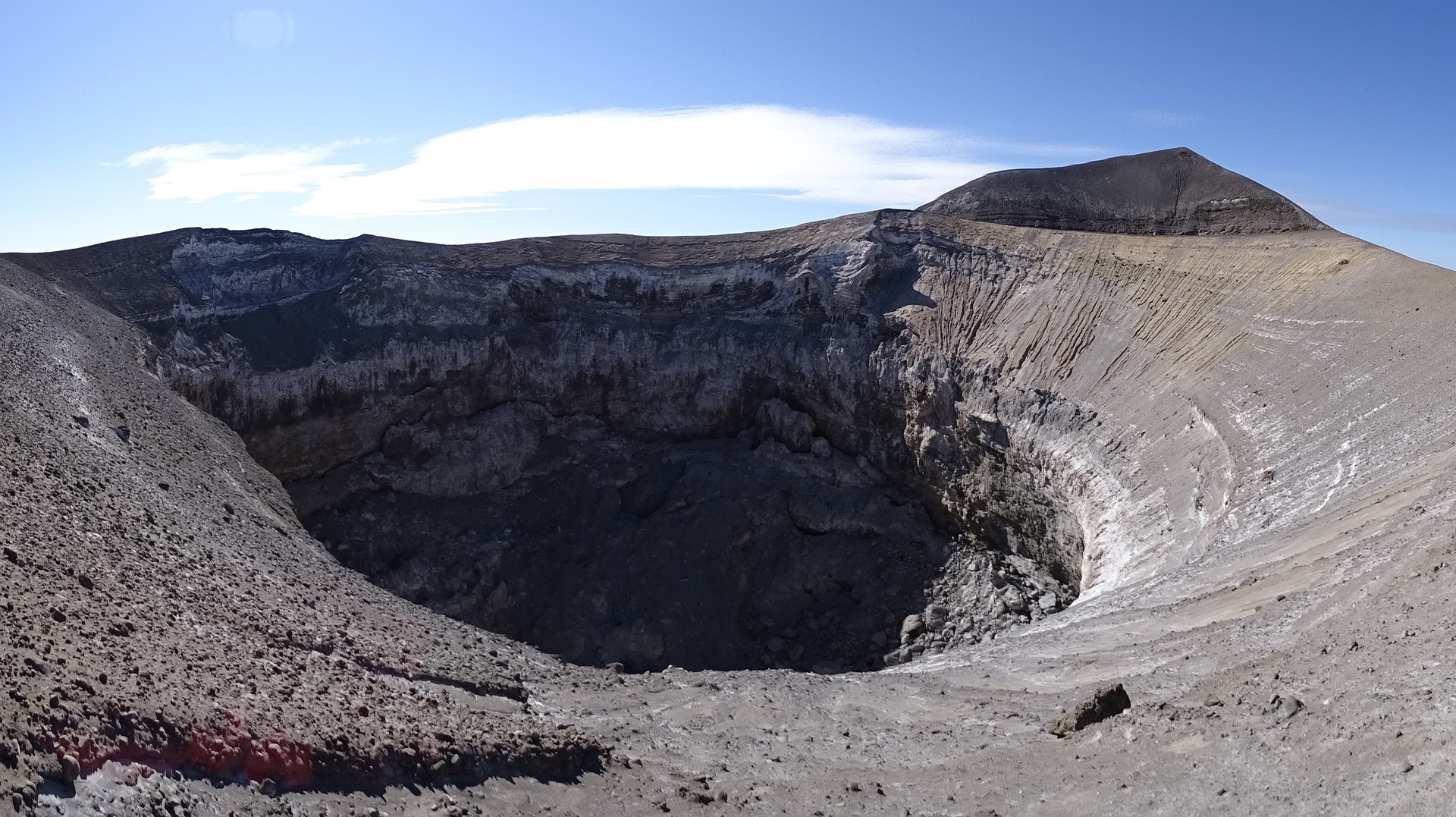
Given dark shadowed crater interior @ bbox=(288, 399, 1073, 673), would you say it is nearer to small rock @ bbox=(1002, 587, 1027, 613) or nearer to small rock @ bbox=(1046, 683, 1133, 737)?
small rock @ bbox=(1002, 587, 1027, 613)

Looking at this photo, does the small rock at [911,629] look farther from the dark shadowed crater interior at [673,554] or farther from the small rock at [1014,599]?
the small rock at [1014,599]

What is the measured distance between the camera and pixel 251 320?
23.9 m

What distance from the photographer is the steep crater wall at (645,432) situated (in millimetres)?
20484

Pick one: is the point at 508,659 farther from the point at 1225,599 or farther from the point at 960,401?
the point at 960,401

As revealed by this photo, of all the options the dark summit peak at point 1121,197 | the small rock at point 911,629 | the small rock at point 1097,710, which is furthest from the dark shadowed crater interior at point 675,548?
the dark summit peak at point 1121,197

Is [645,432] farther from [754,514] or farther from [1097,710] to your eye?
[1097,710]

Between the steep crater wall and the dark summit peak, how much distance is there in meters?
6.65

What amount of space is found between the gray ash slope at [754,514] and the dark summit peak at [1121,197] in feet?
0.46

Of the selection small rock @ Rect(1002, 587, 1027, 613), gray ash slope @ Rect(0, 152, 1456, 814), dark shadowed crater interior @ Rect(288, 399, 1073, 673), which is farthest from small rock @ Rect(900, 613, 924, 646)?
small rock @ Rect(1002, 587, 1027, 613)

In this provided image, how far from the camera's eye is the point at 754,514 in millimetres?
23359

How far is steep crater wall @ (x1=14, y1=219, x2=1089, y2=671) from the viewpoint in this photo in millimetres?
20484

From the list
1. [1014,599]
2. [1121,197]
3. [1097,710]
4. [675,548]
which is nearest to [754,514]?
[675,548]

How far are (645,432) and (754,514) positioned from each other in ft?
16.0

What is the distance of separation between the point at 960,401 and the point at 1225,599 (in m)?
11.7
